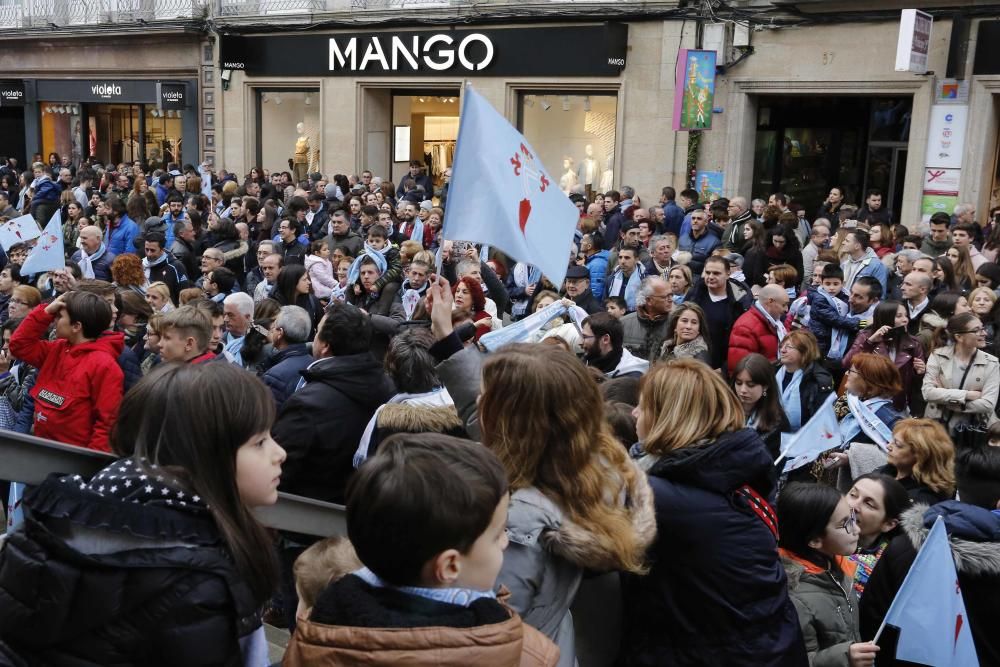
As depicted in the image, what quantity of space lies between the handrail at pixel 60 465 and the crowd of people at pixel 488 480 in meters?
0.06

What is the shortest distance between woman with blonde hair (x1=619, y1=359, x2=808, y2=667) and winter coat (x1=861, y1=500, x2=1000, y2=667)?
754 mm

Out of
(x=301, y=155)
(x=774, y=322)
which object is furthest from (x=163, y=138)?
(x=774, y=322)

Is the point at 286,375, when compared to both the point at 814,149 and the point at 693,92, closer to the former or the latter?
the point at 693,92

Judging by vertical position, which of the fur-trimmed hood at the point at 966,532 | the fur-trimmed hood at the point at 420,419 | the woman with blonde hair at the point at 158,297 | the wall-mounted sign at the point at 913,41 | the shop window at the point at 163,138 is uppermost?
the wall-mounted sign at the point at 913,41

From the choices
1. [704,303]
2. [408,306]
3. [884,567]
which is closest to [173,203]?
[408,306]

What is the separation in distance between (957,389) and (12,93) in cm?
2660

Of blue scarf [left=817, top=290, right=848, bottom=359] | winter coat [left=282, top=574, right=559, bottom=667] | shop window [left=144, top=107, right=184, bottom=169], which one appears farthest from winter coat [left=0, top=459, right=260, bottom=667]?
shop window [left=144, top=107, right=184, bottom=169]

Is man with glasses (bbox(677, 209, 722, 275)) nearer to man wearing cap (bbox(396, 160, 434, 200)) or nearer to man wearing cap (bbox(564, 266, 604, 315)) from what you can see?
man wearing cap (bbox(564, 266, 604, 315))

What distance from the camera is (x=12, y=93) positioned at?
87.2ft

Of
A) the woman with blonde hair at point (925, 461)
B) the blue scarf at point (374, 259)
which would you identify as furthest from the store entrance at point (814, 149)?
the woman with blonde hair at point (925, 461)

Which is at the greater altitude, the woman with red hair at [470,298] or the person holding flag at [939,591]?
the woman with red hair at [470,298]

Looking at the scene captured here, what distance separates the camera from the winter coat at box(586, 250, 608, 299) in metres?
9.92

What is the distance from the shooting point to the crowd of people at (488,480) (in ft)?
5.62

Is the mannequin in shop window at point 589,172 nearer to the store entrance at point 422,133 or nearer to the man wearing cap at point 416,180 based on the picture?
the man wearing cap at point 416,180
